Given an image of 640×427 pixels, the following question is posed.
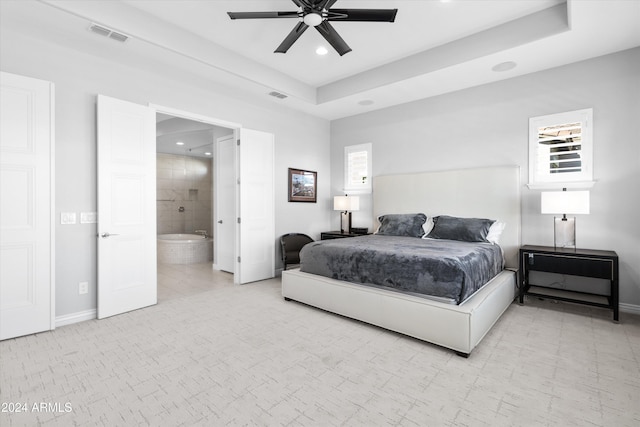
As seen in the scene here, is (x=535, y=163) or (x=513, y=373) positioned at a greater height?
(x=535, y=163)

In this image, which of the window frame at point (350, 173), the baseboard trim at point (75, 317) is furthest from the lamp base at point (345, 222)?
the baseboard trim at point (75, 317)

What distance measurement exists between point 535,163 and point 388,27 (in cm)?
253

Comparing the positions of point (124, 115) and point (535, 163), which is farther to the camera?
point (535, 163)

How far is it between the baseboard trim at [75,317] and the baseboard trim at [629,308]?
5832 mm

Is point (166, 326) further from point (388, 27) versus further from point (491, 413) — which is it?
point (388, 27)

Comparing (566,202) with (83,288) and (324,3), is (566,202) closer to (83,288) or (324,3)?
(324,3)

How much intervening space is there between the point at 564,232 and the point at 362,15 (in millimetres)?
3427

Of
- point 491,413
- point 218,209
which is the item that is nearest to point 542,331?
point 491,413

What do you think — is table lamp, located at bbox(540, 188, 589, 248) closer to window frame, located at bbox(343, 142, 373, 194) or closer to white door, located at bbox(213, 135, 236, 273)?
window frame, located at bbox(343, 142, 373, 194)

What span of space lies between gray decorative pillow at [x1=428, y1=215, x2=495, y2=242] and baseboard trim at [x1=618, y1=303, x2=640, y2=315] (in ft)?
5.04

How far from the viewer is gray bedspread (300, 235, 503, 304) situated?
263 cm

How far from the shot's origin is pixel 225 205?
19.2ft

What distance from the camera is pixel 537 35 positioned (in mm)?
3176

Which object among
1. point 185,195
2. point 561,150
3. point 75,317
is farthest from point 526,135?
point 185,195
